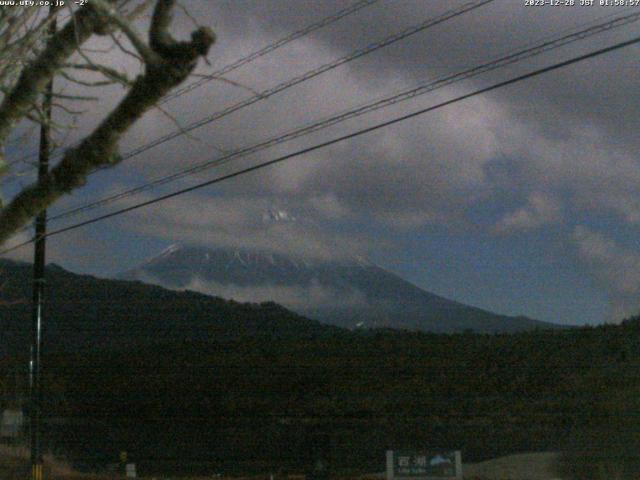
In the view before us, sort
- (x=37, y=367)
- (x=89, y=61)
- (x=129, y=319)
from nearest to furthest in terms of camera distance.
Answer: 1. (x=89, y=61)
2. (x=37, y=367)
3. (x=129, y=319)

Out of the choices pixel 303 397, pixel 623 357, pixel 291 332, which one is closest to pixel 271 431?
pixel 303 397

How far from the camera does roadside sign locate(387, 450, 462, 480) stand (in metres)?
17.5

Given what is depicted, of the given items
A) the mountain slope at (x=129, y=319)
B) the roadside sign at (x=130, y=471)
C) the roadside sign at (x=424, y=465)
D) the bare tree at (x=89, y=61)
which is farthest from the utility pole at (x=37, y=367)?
the bare tree at (x=89, y=61)

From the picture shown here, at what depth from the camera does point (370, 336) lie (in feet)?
89.9

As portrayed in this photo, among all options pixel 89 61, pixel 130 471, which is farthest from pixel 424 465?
pixel 89 61

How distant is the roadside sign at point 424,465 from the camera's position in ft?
57.3

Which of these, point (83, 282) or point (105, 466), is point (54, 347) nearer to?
point (83, 282)

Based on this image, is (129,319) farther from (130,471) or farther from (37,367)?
(37,367)

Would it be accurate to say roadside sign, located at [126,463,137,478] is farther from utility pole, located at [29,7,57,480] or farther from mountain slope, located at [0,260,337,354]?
mountain slope, located at [0,260,337,354]

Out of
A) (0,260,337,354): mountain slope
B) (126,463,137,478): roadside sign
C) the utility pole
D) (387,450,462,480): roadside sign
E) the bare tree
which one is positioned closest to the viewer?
the bare tree

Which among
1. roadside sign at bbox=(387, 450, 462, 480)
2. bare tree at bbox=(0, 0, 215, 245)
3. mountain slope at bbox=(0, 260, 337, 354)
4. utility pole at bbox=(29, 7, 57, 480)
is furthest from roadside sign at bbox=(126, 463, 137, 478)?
bare tree at bbox=(0, 0, 215, 245)

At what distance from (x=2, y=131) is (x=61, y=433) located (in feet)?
75.2

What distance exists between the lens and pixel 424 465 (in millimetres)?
17797

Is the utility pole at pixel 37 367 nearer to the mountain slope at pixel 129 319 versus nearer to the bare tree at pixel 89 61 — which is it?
the mountain slope at pixel 129 319
